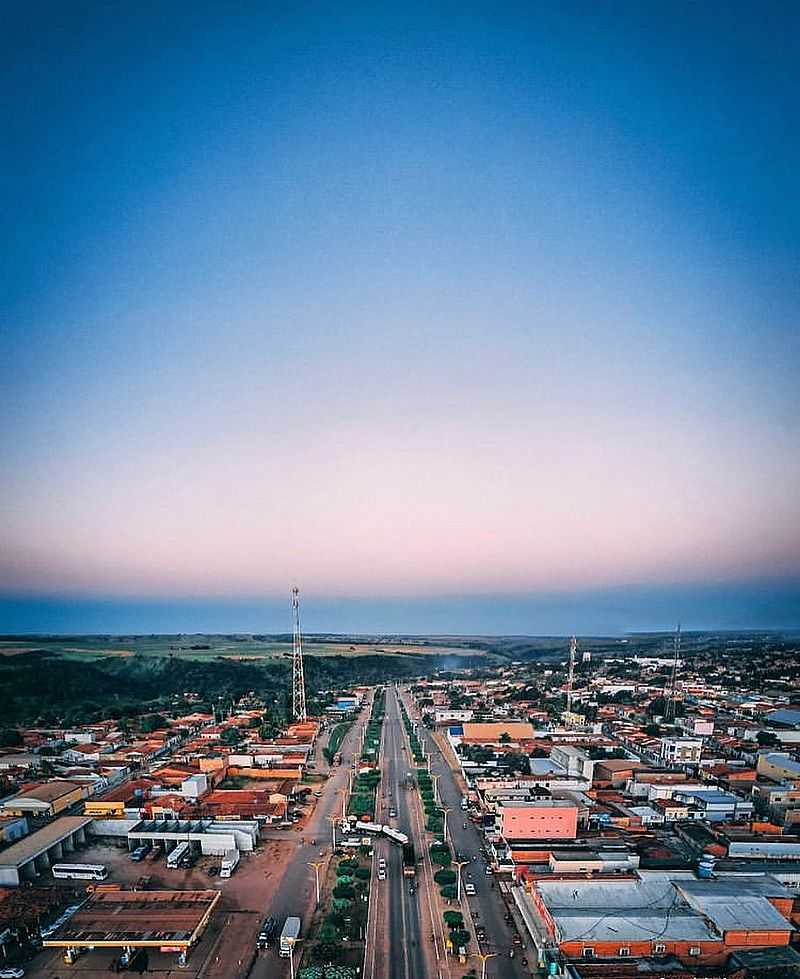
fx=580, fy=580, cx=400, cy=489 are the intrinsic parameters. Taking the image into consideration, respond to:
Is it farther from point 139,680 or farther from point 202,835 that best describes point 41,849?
point 139,680

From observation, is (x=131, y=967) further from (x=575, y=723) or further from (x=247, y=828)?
(x=575, y=723)

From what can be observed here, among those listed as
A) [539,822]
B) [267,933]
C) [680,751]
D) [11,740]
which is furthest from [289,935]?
[11,740]

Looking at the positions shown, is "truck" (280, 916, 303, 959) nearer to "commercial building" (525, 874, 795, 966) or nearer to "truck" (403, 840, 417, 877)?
"truck" (403, 840, 417, 877)

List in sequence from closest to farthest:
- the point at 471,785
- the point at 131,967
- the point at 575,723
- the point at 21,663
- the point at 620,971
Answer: the point at 620,971, the point at 131,967, the point at 471,785, the point at 575,723, the point at 21,663

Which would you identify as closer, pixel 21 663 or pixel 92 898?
pixel 92 898

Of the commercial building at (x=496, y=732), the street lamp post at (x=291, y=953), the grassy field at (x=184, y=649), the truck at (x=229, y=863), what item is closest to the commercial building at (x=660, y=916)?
the street lamp post at (x=291, y=953)

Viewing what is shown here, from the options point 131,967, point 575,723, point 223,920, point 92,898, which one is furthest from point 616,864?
point 575,723
